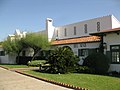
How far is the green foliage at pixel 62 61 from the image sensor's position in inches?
789

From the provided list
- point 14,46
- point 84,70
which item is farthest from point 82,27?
point 84,70

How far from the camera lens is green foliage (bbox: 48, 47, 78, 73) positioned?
2005cm

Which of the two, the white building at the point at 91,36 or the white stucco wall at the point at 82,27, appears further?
the white stucco wall at the point at 82,27

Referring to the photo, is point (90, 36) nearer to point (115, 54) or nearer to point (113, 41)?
point (113, 41)

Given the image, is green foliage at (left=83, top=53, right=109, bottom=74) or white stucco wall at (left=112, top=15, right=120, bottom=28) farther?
white stucco wall at (left=112, top=15, right=120, bottom=28)

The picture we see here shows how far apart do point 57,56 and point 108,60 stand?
444cm

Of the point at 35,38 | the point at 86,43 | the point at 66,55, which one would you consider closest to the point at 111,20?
the point at 86,43

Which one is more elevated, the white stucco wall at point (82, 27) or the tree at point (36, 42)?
the white stucco wall at point (82, 27)

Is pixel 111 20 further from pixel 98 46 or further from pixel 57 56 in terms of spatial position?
pixel 57 56

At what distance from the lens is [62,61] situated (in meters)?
20.2

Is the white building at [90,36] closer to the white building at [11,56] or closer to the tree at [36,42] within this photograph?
the tree at [36,42]

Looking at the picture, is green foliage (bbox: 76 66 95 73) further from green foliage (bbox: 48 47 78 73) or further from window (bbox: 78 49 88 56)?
window (bbox: 78 49 88 56)

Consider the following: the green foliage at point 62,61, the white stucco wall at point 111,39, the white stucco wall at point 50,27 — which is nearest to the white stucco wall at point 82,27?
the white stucco wall at point 50,27

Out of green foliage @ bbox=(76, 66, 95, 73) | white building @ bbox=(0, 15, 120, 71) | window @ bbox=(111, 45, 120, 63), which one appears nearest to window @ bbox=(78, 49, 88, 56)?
white building @ bbox=(0, 15, 120, 71)
